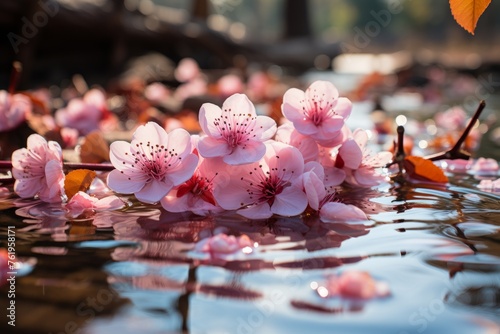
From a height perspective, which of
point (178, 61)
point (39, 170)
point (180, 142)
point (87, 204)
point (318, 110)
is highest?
point (178, 61)

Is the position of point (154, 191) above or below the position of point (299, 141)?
below

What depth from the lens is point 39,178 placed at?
231 cm

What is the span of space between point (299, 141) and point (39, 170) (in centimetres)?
87

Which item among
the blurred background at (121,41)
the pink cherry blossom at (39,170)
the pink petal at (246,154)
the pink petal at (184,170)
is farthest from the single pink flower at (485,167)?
the blurred background at (121,41)

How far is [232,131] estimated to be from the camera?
6.80ft

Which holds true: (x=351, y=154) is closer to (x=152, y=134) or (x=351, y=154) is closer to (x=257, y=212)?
(x=257, y=212)

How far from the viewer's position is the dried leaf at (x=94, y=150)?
9.05 ft

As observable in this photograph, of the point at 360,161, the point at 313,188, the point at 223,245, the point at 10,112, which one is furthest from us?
the point at 10,112

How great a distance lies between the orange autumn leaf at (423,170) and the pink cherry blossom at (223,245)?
38.7 inches

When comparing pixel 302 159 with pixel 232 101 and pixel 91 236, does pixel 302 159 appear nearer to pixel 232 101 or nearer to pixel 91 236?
pixel 232 101

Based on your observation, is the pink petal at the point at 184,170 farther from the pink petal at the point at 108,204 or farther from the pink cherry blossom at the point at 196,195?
the pink petal at the point at 108,204

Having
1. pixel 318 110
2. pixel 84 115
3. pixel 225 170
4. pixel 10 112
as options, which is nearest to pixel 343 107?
pixel 318 110

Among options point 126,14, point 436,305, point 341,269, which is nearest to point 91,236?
point 341,269

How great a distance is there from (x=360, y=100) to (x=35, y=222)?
Answer: 250 inches
